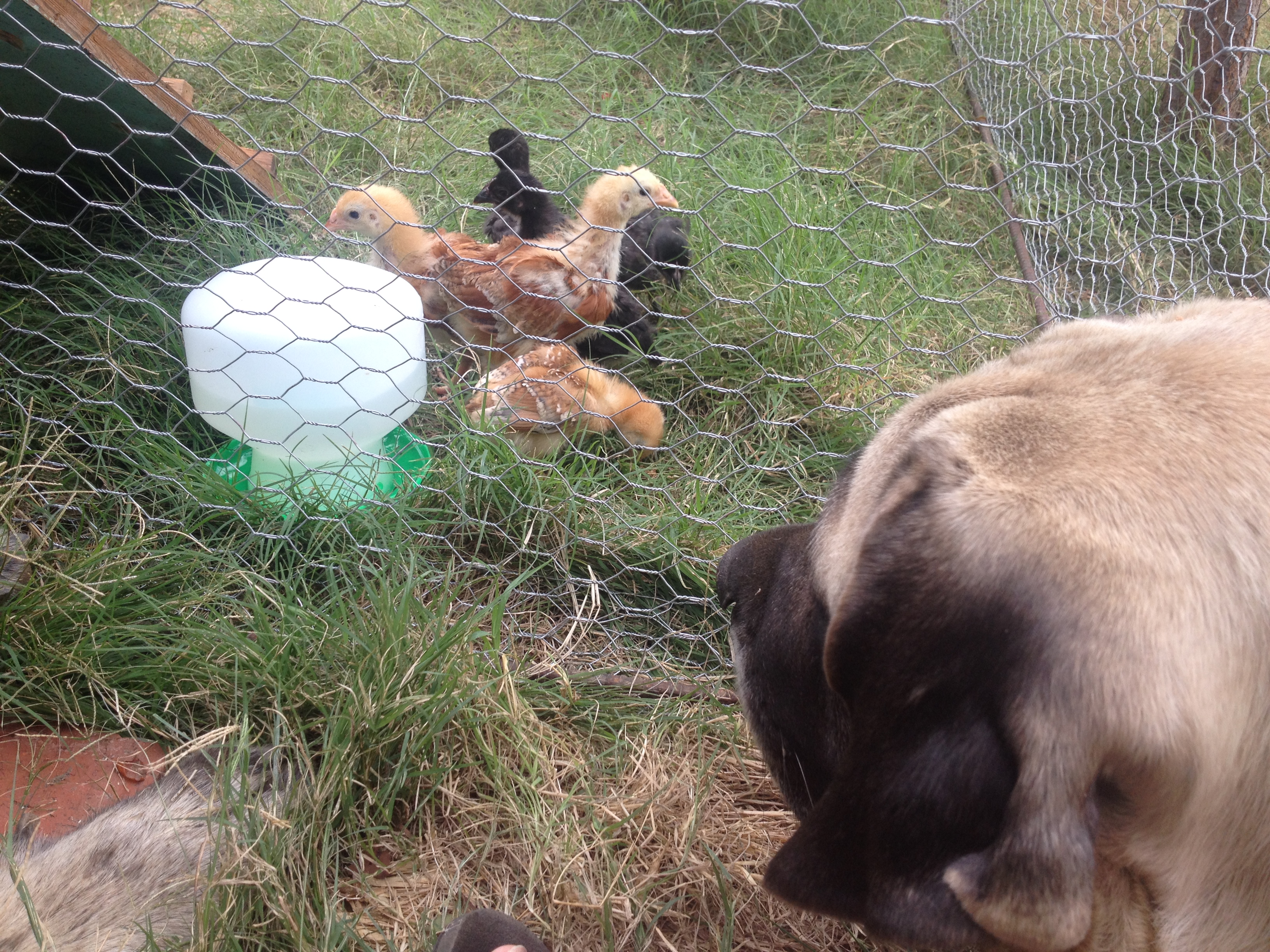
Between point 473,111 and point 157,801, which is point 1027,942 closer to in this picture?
point 157,801

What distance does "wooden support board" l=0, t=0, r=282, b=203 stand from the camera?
2.24m

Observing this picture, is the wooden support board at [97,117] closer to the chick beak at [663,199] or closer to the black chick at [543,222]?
the black chick at [543,222]

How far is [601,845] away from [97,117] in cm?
Answer: 219

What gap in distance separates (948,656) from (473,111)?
126 inches

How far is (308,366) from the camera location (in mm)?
2270

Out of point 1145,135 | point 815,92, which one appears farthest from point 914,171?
point 1145,135

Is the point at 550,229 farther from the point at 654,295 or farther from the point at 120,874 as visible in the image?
the point at 120,874

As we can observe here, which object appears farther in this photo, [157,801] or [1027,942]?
[157,801]

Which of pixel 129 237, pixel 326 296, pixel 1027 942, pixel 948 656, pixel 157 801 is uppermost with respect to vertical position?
pixel 948 656

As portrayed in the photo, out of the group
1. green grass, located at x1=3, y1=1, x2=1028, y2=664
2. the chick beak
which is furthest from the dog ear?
the chick beak

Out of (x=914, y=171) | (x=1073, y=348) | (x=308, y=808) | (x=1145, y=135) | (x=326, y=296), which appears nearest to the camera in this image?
(x=1073, y=348)

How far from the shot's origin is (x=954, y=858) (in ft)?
3.27

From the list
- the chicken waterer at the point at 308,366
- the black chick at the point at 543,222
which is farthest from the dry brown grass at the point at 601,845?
the black chick at the point at 543,222

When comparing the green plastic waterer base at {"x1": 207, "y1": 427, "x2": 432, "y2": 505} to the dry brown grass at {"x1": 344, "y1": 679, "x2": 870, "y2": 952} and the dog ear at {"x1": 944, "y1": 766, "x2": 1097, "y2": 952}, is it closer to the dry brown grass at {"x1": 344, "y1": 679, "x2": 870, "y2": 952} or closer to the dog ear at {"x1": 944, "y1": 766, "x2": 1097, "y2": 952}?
the dry brown grass at {"x1": 344, "y1": 679, "x2": 870, "y2": 952}
